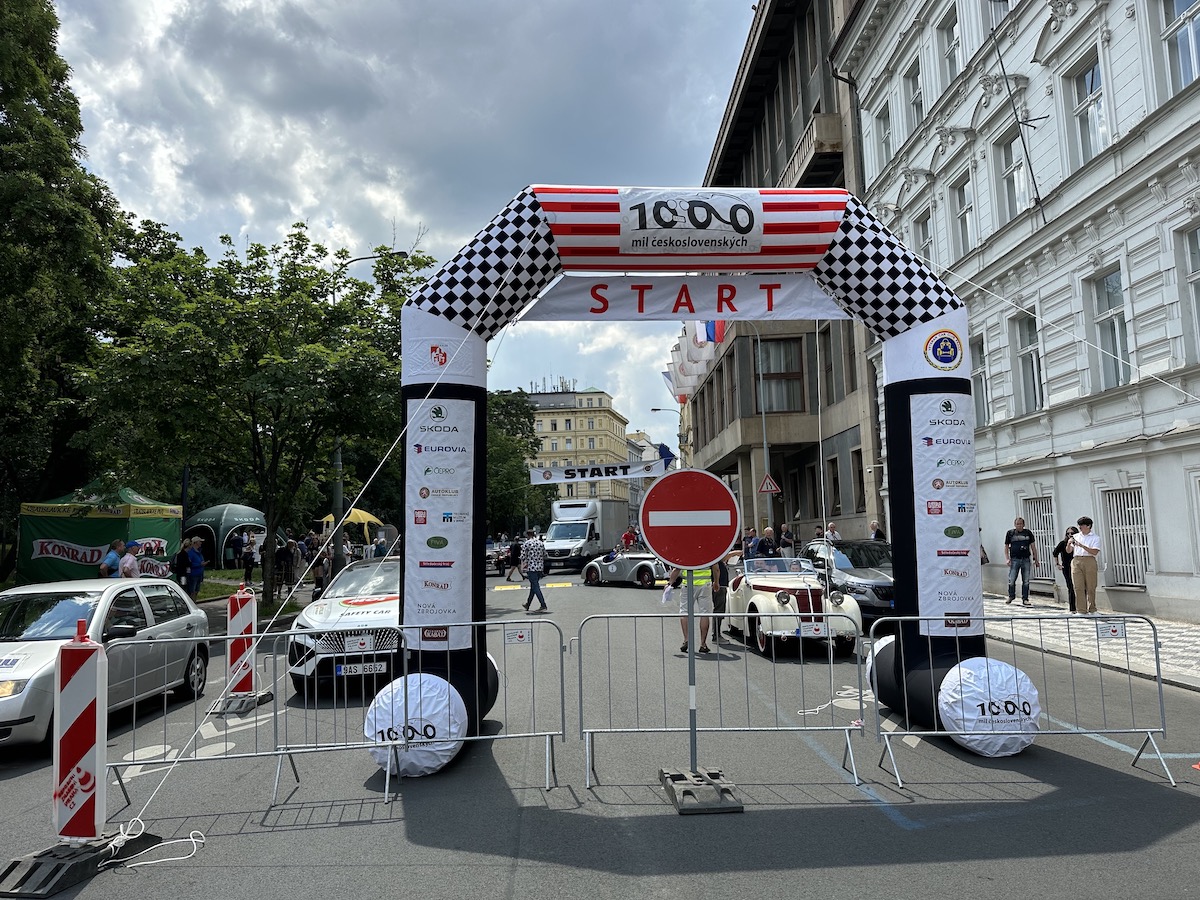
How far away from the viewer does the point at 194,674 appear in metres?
9.62

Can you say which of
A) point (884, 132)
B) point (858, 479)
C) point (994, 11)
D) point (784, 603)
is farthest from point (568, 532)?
point (784, 603)

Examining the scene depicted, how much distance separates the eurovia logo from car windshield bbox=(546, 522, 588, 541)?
31.5 m

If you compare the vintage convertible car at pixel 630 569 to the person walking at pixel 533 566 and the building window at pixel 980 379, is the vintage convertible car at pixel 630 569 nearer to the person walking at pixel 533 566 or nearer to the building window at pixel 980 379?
the person walking at pixel 533 566

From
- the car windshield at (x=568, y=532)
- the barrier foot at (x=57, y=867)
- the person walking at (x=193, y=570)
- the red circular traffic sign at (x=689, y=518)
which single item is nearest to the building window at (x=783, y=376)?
the car windshield at (x=568, y=532)

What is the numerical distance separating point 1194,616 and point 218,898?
48.7 ft

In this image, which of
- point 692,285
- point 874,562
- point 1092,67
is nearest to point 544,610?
point 874,562

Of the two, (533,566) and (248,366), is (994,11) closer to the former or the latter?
(533,566)

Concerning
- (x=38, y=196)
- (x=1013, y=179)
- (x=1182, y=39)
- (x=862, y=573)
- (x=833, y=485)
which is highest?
(x=1013, y=179)

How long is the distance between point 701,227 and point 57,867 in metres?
5.91

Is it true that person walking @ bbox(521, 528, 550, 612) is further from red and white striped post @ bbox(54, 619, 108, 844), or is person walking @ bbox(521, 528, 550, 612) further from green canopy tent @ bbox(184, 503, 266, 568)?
green canopy tent @ bbox(184, 503, 266, 568)

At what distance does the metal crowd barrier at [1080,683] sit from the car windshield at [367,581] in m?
6.08

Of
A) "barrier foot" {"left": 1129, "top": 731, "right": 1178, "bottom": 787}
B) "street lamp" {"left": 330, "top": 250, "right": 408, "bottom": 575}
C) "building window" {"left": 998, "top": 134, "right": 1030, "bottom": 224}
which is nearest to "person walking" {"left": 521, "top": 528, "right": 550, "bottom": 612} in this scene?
"street lamp" {"left": 330, "top": 250, "right": 408, "bottom": 575}

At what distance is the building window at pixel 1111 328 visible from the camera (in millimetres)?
16516

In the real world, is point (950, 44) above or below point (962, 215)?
above
